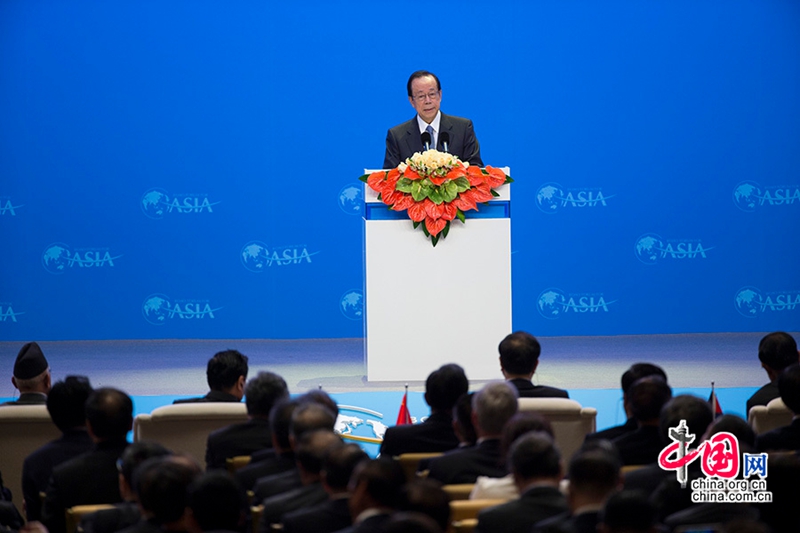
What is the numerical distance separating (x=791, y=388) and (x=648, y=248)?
17.7 ft

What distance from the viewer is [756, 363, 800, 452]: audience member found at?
3.80 meters

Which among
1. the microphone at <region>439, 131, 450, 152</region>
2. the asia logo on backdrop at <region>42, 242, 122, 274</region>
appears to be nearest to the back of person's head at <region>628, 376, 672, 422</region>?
the microphone at <region>439, 131, 450, 152</region>

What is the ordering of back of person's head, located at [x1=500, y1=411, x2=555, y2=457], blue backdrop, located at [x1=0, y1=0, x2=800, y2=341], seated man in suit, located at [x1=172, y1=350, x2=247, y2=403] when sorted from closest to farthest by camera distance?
back of person's head, located at [x1=500, y1=411, x2=555, y2=457] → seated man in suit, located at [x1=172, y1=350, x2=247, y2=403] → blue backdrop, located at [x1=0, y1=0, x2=800, y2=341]

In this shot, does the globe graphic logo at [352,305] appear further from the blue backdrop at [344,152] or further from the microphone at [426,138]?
the microphone at [426,138]

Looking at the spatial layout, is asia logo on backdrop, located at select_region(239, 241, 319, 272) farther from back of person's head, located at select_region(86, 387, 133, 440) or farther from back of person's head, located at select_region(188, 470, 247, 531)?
back of person's head, located at select_region(188, 470, 247, 531)

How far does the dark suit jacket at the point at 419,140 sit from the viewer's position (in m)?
6.86

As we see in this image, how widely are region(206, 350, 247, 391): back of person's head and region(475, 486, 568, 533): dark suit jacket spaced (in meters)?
1.91

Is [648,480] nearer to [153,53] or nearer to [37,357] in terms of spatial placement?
[37,357]

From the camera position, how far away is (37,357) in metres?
4.68

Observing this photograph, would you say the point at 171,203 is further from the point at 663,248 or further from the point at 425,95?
the point at 663,248

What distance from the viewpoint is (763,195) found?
930 centimetres

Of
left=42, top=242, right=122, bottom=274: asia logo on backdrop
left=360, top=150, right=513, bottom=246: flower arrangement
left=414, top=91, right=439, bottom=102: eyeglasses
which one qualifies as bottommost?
left=42, top=242, right=122, bottom=274: asia logo on backdrop

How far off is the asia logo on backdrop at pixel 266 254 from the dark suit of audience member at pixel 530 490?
250 inches

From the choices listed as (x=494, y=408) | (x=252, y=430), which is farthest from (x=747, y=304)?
(x=252, y=430)
